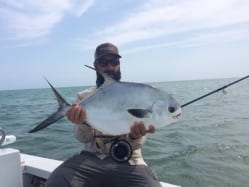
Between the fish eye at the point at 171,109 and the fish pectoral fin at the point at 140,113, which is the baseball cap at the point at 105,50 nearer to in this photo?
the fish pectoral fin at the point at 140,113

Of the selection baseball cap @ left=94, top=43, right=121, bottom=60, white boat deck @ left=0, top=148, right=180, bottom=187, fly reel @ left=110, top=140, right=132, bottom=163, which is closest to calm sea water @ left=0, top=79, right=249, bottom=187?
baseball cap @ left=94, top=43, right=121, bottom=60

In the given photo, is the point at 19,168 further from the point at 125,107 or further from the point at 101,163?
the point at 125,107

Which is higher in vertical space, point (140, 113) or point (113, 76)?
point (113, 76)

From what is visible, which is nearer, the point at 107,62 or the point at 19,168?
the point at 107,62

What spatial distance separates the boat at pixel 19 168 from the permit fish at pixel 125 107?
→ 1.06m

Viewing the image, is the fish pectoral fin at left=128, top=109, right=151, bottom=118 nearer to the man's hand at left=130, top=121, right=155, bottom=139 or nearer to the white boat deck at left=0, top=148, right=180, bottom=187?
the man's hand at left=130, top=121, right=155, bottom=139

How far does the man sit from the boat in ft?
1.41

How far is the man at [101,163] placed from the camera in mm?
3168

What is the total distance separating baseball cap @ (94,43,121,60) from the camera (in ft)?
11.7

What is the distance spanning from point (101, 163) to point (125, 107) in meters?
0.84

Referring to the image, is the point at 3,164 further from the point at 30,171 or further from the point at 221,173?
the point at 221,173

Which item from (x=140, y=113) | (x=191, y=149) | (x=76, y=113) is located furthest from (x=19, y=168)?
(x=191, y=149)

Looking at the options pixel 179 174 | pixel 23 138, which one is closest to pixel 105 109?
pixel 179 174

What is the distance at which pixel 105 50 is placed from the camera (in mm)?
3590
